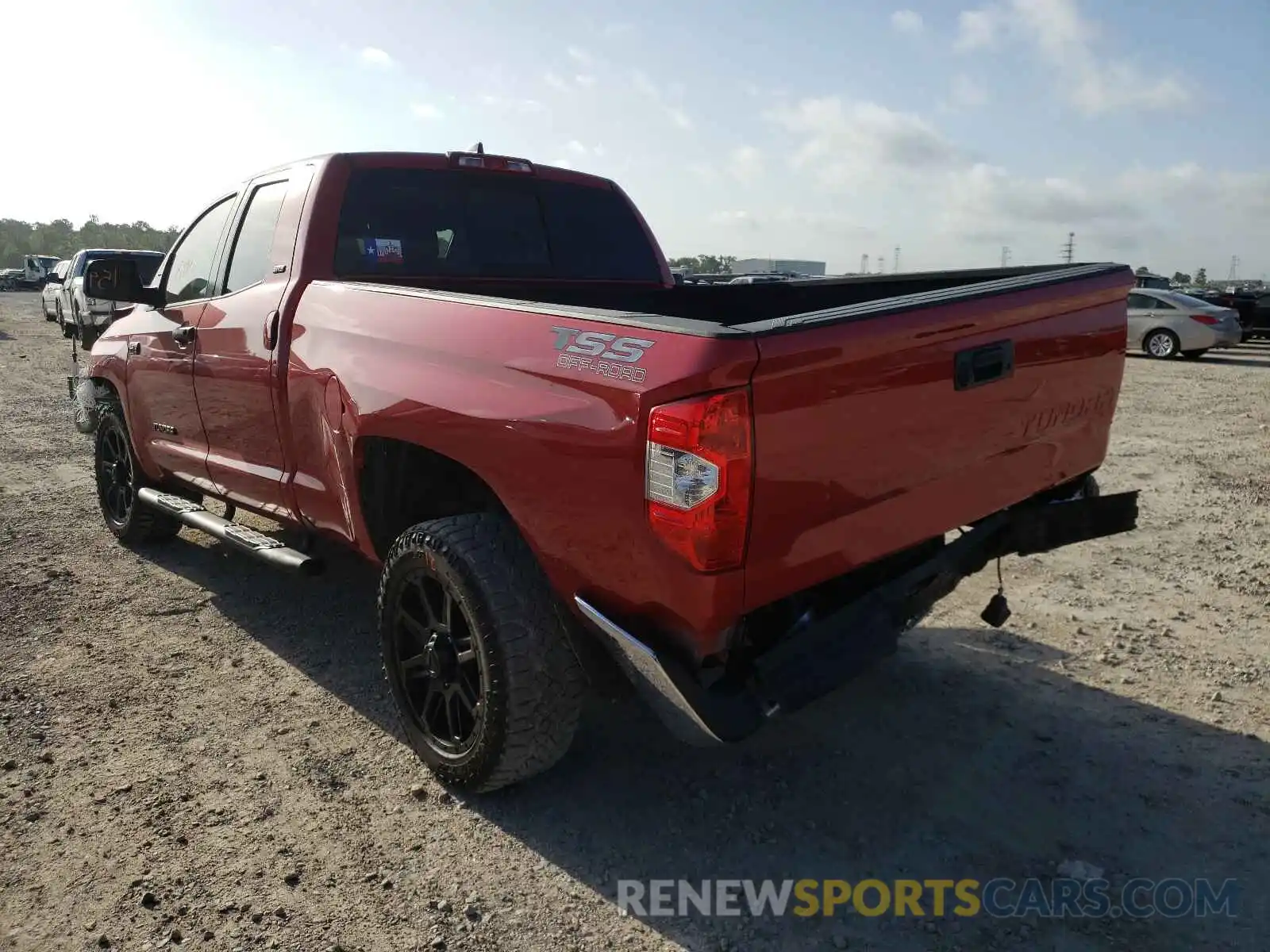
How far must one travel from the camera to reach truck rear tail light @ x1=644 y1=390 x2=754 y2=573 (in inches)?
85.4

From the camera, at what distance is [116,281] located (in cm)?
476

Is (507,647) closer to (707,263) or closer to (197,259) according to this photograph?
(197,259)

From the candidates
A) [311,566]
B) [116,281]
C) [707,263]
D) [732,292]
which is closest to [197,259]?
[116,281]

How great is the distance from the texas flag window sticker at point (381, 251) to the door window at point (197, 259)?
115cm

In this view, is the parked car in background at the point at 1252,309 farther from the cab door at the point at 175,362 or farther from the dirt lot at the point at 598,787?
the cab door at the point at 175,362

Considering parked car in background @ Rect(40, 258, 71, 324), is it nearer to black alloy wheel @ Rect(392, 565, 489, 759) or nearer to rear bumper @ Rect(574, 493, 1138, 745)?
black alloy wheel @ Rect(392, 565, 489, 759)

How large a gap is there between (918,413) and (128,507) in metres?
4.94

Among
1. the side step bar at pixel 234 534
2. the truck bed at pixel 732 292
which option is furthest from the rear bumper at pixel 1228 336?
the side step bar at pixel 234 534

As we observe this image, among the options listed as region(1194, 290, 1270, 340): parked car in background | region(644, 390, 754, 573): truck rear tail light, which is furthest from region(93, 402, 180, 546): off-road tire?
region(1194, 290, 1270, 340): parked car in background

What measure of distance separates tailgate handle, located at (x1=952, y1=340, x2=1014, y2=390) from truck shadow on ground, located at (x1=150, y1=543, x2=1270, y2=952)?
4.48 feet

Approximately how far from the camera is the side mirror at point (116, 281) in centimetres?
465

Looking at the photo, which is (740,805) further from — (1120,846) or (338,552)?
(338,552)

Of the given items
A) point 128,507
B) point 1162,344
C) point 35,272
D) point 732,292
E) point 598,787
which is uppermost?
point 35,272

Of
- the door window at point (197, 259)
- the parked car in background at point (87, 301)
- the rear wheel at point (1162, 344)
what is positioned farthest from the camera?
the rear wheel at point (1162, 344)
